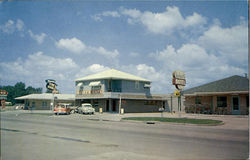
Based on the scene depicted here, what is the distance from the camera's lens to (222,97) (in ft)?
93.5

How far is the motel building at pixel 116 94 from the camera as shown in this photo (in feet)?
116

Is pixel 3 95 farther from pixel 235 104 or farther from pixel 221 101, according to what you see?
pixel 221 101

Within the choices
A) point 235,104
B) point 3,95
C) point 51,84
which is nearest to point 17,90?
point 3,95

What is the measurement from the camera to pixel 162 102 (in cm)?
4281

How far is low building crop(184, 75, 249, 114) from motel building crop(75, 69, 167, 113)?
7.70m

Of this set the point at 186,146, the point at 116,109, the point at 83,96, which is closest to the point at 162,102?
the point at 116,109

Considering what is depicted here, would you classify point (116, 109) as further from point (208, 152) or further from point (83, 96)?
point (208, 152)

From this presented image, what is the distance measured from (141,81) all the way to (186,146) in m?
31.4

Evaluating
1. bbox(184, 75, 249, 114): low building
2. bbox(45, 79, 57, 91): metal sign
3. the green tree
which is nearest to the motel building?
bbox(184, 75, 249, 114): low building

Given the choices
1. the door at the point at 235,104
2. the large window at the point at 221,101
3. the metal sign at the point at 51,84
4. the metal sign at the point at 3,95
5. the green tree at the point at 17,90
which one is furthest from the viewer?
the large window at the point at 221,101

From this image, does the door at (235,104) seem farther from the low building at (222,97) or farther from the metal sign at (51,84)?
the metal sign at (51,84)

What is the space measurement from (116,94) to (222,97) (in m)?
14.3

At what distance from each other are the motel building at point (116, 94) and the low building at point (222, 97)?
770cm

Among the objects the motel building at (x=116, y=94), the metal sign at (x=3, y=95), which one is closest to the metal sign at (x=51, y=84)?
the metal sign at (x=3, y=95)
